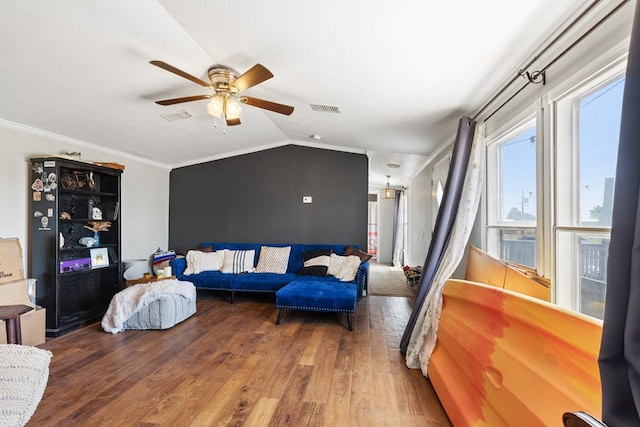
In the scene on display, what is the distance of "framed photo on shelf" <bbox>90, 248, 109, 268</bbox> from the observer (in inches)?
144

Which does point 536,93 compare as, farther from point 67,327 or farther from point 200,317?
point 67,327

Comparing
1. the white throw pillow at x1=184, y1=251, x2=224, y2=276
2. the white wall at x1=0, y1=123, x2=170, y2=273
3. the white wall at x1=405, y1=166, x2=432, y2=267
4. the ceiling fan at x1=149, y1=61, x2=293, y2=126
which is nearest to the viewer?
the ceiling fan at x1=149, y1=61, x2=293, y2=126

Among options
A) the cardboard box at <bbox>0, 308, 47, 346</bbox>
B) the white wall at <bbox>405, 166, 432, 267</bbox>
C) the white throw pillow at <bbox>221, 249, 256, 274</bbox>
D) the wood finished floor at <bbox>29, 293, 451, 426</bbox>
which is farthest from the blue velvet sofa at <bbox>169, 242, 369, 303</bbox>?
the cardboard box at <bbox>0, 308, 47, 346</bbox>

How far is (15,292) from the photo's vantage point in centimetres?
279

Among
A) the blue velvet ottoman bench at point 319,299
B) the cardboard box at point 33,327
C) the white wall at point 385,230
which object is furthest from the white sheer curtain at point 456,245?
the white wall at point 385,230

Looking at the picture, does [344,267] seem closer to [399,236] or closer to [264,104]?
[264,104]

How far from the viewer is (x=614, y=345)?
77 centimetres

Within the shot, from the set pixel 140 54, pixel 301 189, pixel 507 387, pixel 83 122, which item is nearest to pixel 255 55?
pixel 140 54

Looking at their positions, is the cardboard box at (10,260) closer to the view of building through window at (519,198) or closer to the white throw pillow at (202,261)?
the white throw pillow at (202,261)

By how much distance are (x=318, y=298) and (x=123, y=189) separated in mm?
3391

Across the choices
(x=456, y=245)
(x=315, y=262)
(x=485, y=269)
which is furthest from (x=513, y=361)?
(x=315, y=262)

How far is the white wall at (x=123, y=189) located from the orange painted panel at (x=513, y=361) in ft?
14.2

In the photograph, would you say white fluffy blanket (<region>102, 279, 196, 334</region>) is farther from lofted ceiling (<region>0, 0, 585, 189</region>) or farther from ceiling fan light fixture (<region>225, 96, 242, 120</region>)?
ceiling fan light fixture (<region>225, 96, 242, 120</region>)

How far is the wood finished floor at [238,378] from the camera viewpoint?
1868 mm
